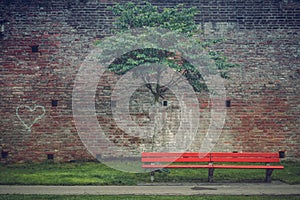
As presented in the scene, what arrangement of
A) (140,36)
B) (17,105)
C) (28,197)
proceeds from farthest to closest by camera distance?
(17,105)
(140,36)
(28,197)

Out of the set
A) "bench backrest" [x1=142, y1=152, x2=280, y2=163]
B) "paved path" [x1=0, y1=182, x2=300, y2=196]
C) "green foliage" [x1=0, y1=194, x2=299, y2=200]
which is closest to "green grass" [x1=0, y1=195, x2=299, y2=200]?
"green foliage" [x1=0, y1=194, x2=299, y2=200]

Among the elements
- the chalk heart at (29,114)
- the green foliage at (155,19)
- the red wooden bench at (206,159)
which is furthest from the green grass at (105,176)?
the green foliage at (155,19)

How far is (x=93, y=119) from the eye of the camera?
1164cm

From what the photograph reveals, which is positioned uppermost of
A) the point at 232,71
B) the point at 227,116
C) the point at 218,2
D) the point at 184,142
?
the point at 218,2

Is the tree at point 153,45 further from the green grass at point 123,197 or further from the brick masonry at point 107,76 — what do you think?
the green grass at point 123,197

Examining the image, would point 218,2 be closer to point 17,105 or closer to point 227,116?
point 227,116

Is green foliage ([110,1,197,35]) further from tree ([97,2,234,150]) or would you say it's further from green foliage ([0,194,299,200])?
green foliage ([0,194,299,200])

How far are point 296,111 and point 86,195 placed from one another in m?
7.63

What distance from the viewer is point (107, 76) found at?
1169cm

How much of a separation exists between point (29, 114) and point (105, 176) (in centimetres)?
389

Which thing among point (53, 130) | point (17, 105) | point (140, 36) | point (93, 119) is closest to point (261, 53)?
point (140, 36)

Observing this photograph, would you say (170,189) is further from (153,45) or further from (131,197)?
(153,45)

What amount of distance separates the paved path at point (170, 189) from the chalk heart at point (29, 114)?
365 cm

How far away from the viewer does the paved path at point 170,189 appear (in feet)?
24.4
